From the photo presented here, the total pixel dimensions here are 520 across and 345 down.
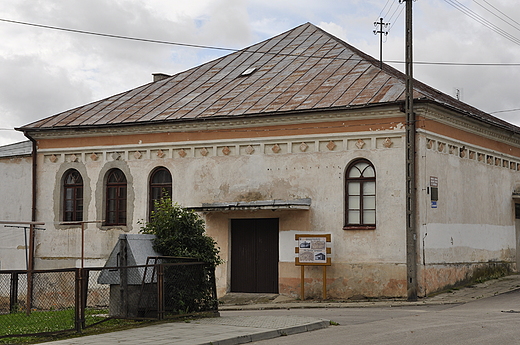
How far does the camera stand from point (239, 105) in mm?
25359

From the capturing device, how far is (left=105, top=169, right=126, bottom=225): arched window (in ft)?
88.4

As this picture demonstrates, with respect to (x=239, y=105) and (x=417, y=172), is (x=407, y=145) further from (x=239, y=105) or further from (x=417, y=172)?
(x=239, y=105)

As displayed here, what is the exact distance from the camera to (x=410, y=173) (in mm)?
21781

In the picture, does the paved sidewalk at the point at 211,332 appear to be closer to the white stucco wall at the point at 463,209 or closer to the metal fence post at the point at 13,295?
the metal fence post at the point at 13,295

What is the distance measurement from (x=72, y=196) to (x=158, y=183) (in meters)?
3.65

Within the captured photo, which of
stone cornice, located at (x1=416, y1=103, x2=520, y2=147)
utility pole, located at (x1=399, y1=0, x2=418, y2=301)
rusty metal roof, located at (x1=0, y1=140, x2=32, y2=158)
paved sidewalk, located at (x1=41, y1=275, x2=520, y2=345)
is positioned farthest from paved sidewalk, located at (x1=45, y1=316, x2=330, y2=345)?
rusty metal roof, located at (x1=0, y1=140, x2=32, y2=158)

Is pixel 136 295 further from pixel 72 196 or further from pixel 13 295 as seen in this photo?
pixel 72 196

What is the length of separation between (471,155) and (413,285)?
6.03m

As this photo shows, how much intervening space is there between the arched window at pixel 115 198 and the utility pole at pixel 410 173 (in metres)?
10.5

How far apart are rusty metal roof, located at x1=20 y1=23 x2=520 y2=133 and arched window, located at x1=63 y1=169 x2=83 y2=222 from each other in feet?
6.14

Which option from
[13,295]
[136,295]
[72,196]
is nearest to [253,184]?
[72,196]

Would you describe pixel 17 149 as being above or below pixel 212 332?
above

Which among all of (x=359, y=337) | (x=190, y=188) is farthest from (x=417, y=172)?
(x=359, y=337)

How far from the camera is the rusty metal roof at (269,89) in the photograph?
934 inches
